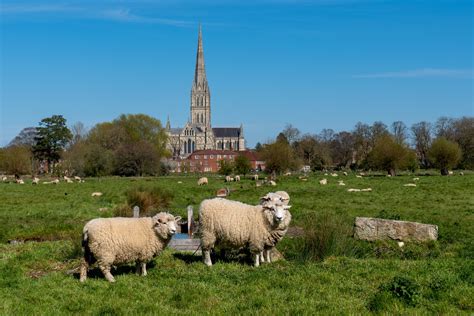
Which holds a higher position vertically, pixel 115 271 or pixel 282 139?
pixel 282 139

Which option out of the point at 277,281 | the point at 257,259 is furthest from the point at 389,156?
the point at 277,281

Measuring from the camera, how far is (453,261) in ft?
43.7

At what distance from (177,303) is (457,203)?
23.1 m

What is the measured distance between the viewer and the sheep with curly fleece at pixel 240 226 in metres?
13.7

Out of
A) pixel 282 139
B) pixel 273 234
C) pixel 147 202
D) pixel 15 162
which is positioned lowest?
pixel 147 202

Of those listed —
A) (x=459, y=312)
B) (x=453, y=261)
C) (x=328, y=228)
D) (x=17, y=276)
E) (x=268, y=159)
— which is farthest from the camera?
(x=268, y=159)

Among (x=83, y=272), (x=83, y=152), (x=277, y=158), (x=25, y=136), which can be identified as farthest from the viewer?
(x=25, y=136)

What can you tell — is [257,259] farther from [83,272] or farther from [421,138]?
[421,138]

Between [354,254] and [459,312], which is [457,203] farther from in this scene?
[459,312]

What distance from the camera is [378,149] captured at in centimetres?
7806

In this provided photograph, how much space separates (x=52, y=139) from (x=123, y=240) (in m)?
95.7

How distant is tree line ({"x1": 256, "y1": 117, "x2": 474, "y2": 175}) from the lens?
250 ft

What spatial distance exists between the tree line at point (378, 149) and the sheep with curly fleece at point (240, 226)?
59206 millimetres

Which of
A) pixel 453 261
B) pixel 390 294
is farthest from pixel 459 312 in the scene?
pixel 453 261
